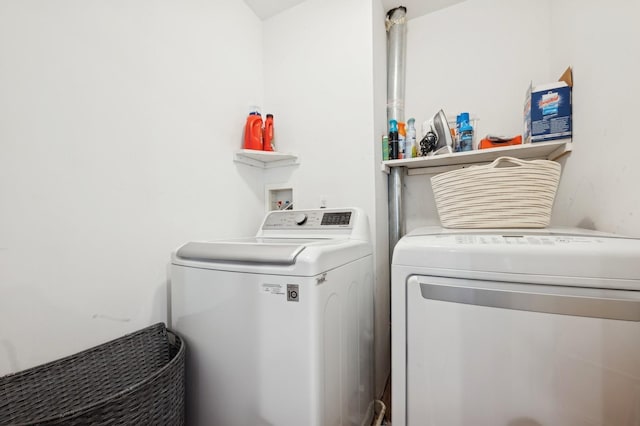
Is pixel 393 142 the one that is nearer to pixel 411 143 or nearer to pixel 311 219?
pixel 411 143

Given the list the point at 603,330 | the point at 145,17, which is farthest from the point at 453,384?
the point at 145,17

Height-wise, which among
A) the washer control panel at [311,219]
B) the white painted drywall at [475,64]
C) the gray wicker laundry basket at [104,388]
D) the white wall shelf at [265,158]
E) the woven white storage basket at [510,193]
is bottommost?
the gray wicker laundry basket at [104,388]

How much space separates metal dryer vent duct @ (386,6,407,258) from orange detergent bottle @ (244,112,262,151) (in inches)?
34.1

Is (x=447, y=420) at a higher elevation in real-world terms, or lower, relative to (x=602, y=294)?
lower

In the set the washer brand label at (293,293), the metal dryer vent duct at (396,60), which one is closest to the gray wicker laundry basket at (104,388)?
the washer brand label at (293,293)

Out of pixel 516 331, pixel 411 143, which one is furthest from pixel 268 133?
pixel 516 331

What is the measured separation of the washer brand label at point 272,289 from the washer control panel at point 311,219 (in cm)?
54

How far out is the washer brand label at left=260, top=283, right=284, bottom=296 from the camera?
81cm

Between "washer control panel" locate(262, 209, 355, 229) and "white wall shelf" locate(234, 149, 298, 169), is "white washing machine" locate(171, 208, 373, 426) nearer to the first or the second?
"washer control panel" locate(262, 209, 355, 229)

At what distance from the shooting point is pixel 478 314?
708mm

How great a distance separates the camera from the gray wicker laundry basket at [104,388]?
26.1 inches

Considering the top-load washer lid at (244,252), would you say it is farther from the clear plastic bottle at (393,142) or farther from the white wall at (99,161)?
the clear plastic bottle at (393,142)

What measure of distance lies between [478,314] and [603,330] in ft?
0.85

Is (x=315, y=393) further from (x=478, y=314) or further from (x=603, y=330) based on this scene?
(x=603, y=330)
